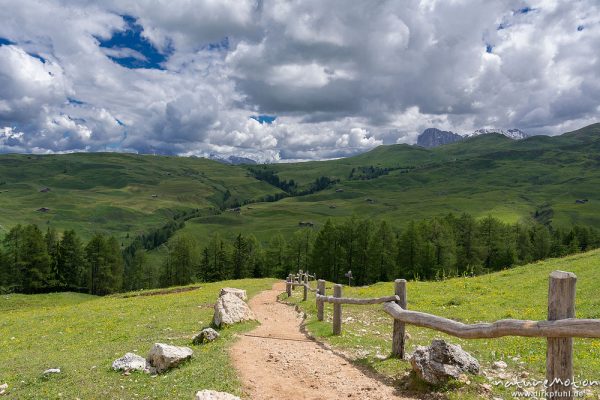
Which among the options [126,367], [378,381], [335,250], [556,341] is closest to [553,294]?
[556,341]

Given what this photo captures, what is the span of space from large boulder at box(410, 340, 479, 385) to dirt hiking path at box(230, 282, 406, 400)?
1084 millimetres

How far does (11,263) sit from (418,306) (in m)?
110

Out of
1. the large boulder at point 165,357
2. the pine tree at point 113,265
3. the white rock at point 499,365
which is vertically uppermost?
the white rock at point 499,365

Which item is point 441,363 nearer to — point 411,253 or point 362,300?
point 362,300

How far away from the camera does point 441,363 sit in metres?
11.7

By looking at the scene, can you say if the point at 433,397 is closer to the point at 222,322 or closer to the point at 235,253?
the point at 222,322

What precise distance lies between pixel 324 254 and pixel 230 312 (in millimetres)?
A: 82492

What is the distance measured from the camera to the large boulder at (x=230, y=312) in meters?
22.1

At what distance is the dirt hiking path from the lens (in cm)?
1198

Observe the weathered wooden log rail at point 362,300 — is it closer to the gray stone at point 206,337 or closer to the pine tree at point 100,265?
the gray stone at point 206,337

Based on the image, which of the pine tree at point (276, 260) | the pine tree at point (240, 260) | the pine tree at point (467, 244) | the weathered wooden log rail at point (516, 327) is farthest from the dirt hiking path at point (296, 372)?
the pine tree at point (240, 260)

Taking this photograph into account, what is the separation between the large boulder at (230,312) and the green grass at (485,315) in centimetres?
408

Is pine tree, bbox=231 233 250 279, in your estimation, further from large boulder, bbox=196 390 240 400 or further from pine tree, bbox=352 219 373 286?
large boulder, bbox=196 390 240 400

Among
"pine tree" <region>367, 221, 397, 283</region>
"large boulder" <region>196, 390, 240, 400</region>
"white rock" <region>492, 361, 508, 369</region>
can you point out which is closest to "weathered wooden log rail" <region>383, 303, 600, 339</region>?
"white rock" <region>492, 361, 508, 369</region>
